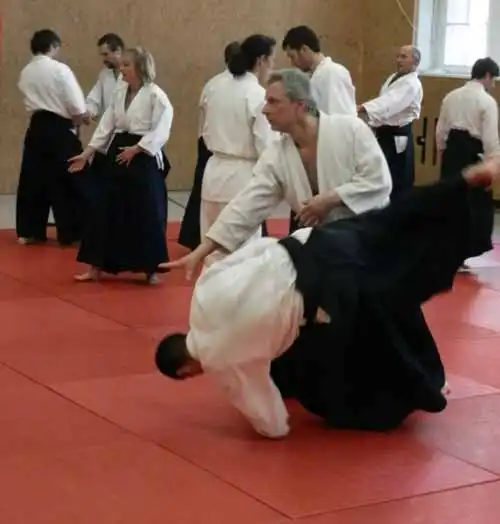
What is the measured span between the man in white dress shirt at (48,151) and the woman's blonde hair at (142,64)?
170 cm

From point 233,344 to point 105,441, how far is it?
24.1 inches

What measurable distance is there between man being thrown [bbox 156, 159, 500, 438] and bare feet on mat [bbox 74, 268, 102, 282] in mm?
3163

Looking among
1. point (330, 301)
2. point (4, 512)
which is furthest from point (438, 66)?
point (4, 512)

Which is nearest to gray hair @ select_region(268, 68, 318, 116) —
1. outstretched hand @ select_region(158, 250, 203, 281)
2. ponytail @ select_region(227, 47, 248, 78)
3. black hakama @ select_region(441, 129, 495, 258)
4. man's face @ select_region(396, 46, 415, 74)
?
outstretched hand @ select_region(158, 250, 203, 281)

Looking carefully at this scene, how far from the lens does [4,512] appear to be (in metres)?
3.59

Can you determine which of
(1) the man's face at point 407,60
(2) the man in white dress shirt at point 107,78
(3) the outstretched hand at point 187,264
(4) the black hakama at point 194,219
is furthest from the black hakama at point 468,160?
(3) the outstretched hand at point 187,264

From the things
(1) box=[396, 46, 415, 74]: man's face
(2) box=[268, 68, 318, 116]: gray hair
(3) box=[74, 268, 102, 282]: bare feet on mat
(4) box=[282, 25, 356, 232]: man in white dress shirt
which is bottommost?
(3) box=[74, 268, 102, 282]: bare feet on mat

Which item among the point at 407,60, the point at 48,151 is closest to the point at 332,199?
the point at 48,151

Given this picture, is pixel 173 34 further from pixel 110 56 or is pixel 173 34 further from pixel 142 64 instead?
pixel 142 64

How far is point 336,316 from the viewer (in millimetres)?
4215

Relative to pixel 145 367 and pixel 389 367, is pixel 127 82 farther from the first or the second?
pixel 389 367

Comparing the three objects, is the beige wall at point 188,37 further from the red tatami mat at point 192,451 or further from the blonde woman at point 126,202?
the red tatami mat at point 192,451

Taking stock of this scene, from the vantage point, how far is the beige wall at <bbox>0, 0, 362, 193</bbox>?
37.7 ft

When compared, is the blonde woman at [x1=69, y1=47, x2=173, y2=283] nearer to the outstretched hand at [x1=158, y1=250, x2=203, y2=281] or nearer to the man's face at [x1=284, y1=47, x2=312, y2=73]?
the man's face at [x1=284, y1=47, x2=312, y2=73]
